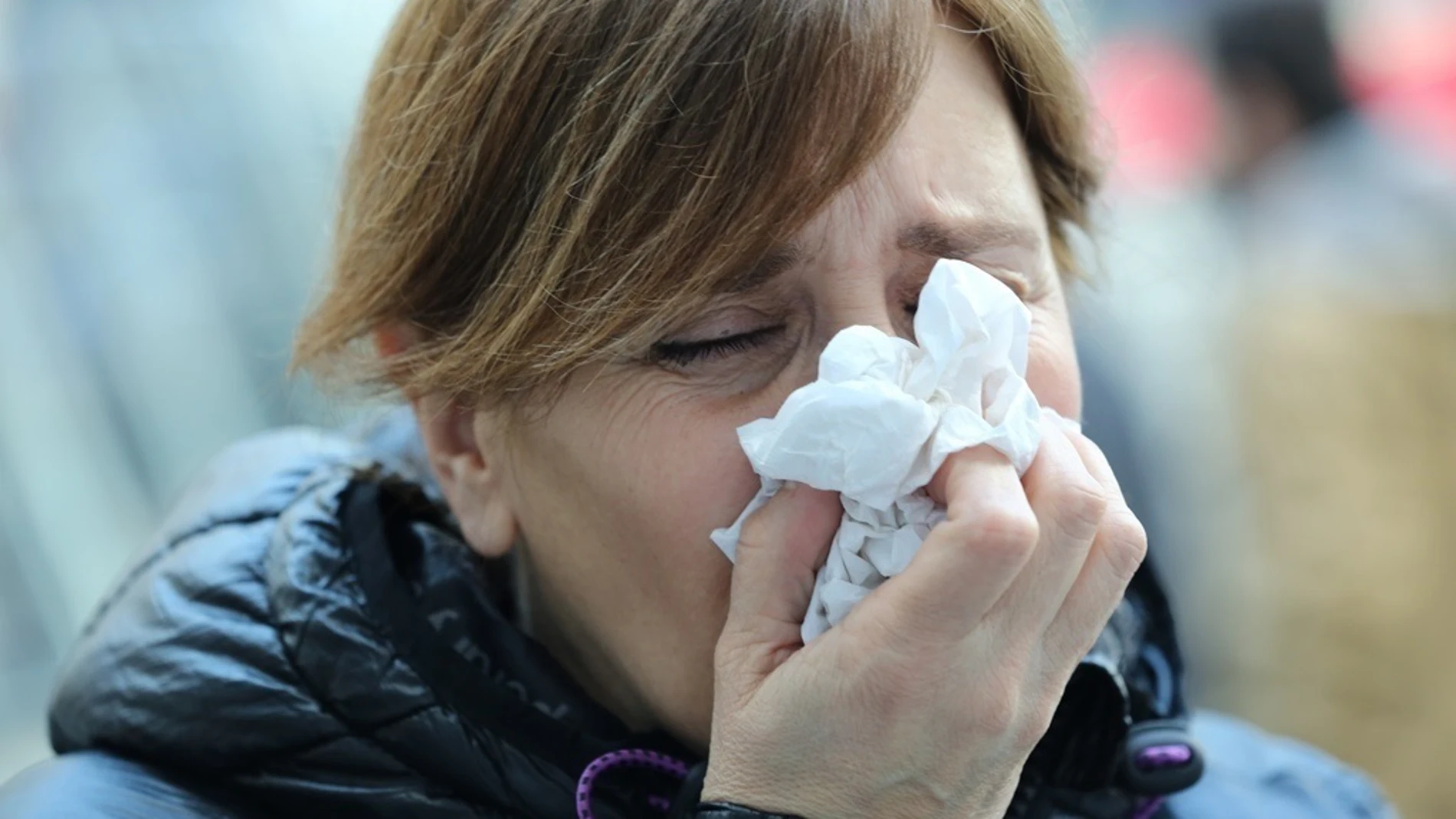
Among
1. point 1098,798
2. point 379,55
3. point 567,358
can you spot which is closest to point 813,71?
point 567,358

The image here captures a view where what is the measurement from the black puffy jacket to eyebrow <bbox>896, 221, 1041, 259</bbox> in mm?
537

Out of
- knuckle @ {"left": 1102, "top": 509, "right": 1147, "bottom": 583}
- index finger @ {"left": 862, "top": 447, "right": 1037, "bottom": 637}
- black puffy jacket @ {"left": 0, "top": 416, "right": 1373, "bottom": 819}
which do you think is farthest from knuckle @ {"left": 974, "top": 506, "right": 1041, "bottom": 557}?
black puffy jacket @ {"left": 0, "top": 416, "right": 1373, "bottom": 819}

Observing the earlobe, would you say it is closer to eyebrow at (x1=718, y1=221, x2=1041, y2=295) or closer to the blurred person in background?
eyebrow at (x1=718, y1=221, x2=1041, y2=295)

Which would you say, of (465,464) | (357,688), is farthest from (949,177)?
(357,688)

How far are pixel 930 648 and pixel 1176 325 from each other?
10.3 feet

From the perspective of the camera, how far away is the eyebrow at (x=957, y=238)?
149 cm

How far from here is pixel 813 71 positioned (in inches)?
55.7

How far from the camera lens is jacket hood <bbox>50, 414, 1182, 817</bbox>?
5.12 ft

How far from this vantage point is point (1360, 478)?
3420 millimetres

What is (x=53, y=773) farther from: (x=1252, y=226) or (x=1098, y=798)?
(x=1252, y=226)

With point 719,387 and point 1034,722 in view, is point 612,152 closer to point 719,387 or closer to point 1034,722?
point 719,387

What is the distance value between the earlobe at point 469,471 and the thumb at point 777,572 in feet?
1.29

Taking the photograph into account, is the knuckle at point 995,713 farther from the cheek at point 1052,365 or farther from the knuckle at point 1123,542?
the cheek at point 1052,365

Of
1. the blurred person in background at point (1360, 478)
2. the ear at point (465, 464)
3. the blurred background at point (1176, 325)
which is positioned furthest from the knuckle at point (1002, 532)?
the blurred person in background at point (1360, 478)
